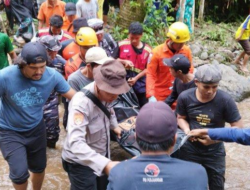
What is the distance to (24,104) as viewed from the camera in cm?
341

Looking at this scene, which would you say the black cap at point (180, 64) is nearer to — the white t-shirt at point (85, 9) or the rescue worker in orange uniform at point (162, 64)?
the rescue worker in orange uniform at point (162, 64)

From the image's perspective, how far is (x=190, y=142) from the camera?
3420 mm

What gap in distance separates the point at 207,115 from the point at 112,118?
0.84 m

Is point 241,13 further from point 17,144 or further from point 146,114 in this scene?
point 146,114

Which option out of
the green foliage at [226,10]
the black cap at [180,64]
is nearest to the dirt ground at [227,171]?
the black cap at [180,64]

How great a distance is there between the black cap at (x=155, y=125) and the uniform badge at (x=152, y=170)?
0.41ft

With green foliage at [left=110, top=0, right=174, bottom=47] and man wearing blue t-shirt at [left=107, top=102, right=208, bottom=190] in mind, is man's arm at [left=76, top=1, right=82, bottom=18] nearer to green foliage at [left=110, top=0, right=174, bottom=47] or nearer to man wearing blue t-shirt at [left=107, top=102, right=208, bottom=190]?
green foliage at [left=110, top=0, right=174, bottom=47]

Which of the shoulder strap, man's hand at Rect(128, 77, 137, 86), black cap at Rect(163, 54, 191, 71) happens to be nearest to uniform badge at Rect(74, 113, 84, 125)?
the shoulder strap

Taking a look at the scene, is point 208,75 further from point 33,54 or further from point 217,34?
point 217,34

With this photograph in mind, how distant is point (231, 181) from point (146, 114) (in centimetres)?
317

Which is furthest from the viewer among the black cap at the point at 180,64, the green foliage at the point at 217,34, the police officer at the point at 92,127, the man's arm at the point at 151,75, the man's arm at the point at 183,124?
the green foliage at the point at 217,34

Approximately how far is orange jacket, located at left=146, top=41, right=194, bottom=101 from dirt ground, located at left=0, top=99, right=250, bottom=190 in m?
1.35

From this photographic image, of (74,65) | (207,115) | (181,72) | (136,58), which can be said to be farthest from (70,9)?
(207,115)

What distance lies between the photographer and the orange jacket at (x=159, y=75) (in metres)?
4.73
